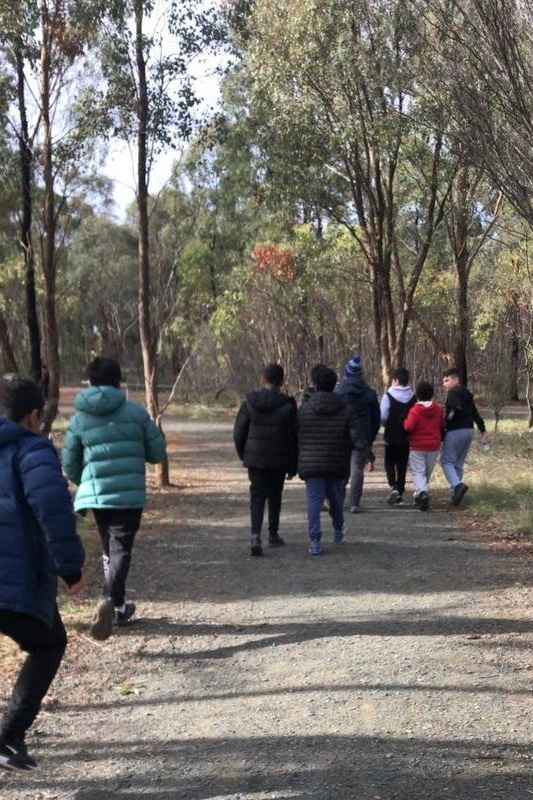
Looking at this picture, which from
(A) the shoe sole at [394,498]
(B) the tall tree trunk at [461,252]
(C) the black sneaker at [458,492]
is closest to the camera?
(C) the black sneaker at [458,492]

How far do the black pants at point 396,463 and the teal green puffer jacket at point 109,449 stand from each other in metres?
5.97

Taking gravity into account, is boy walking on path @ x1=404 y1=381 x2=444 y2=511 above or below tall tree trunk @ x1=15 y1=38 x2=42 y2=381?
below

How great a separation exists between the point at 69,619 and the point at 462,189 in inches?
632

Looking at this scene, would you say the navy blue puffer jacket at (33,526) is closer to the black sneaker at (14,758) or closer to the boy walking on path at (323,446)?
the black sneaker at (14,758)

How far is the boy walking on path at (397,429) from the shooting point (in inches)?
456

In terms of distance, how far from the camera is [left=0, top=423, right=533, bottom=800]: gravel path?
3.93 m

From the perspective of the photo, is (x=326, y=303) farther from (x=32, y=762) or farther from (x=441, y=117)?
(x=32, y=762)

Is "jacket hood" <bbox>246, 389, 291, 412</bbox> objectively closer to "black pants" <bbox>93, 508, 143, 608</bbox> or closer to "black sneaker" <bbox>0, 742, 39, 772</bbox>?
"black pants" <bbox>93, 508, 143, 608</bbox>

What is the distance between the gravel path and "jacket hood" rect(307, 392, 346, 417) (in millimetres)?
1426

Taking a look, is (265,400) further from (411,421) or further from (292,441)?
(411,421)

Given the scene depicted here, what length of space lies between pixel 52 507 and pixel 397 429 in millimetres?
8213

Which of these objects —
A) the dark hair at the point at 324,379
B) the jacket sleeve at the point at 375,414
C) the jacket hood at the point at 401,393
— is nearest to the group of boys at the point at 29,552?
the dark hair at the point at 324,379

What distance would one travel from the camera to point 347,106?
1673cm

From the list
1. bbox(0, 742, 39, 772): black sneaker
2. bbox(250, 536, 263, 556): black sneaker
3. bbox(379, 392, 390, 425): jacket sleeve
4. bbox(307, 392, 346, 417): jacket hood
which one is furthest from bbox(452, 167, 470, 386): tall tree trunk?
bbox(0, 742, 39, 772): black sneaker
